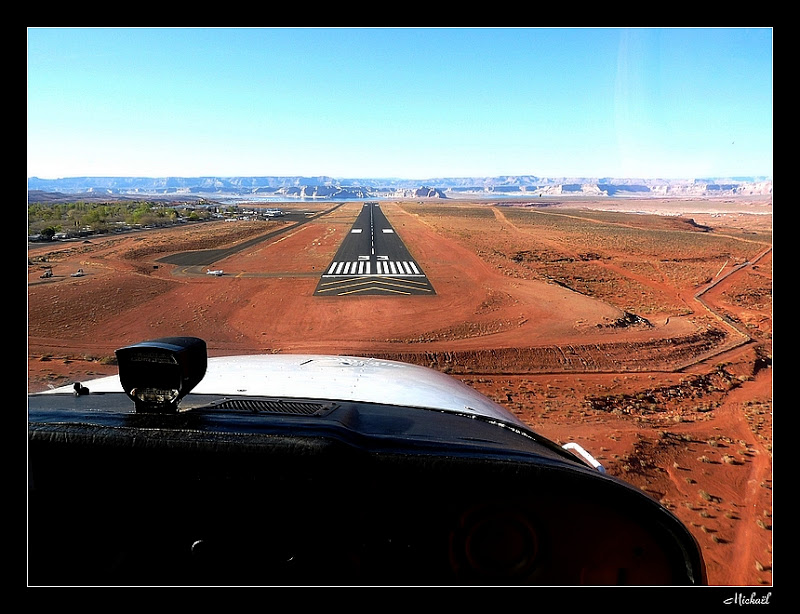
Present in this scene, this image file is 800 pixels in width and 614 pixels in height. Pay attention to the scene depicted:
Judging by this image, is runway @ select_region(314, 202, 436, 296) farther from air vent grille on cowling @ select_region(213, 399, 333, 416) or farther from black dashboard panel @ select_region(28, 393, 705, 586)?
black dashboard panel @ select_region(28, 393, 705, 586)

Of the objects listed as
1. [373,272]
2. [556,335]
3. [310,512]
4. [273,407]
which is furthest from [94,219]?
[310,512]

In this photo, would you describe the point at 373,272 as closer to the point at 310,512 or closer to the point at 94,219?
the point at 310,512

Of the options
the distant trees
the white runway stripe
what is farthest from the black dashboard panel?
the distant trees

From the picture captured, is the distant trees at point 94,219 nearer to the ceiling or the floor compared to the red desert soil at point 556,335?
nearer to the ceiling

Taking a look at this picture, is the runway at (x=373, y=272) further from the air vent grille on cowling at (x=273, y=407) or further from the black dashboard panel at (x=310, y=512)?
the black dashboard panel at (x=310, y=512)

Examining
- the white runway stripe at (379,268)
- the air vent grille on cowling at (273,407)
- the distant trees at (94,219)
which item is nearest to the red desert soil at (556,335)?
the air vent grille on cowling at (273,407)
